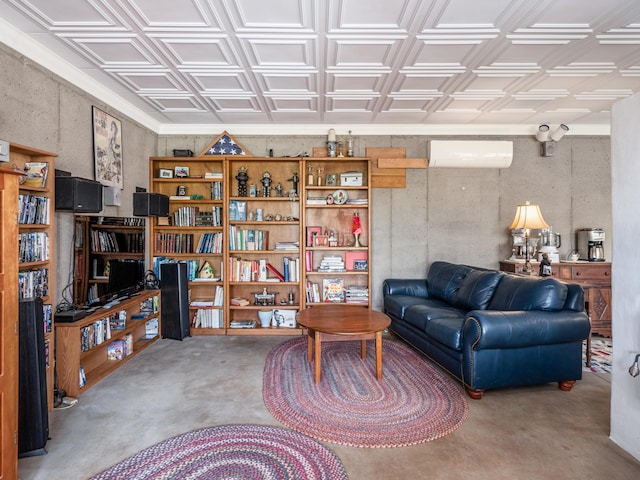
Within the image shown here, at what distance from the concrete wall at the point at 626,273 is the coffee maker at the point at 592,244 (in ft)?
9.55

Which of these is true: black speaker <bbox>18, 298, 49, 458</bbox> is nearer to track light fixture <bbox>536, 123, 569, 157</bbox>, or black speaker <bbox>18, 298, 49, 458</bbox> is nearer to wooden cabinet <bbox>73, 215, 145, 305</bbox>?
wooden cabinet <bbox>73, 215, 145, 305</bbox>

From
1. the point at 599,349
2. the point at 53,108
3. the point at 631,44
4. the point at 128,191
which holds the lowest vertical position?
the point at 599,349

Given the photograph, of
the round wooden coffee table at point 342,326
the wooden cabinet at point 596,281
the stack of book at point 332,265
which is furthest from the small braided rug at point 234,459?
the wooden cabinet at point 596,281

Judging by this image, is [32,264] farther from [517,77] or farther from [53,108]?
[517,77]

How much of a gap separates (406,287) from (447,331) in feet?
5.26

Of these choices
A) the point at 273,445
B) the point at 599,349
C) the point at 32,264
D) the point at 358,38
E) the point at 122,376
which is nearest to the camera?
the point at 273,445

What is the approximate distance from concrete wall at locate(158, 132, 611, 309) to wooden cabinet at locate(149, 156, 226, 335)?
1.36 feet

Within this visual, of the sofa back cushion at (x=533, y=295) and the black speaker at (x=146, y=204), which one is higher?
the black speaker at (x=146, y=204)

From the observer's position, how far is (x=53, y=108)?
295cm

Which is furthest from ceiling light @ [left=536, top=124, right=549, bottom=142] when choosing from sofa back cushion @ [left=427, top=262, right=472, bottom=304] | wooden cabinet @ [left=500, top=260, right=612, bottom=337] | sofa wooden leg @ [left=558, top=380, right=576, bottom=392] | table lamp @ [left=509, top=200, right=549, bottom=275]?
sofa wooden leg @ [left=558, top=380, right=576, bottom=392]

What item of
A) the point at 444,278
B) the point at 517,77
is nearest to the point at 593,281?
the point at 444,278

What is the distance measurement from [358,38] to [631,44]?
2.19m

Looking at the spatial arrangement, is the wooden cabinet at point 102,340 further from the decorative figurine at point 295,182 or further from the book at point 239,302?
the decorative figurine at point 295,182

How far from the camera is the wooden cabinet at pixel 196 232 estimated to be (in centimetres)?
457
